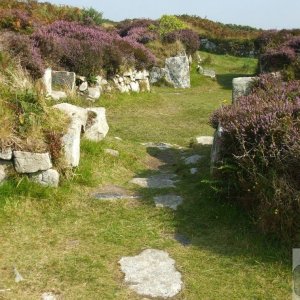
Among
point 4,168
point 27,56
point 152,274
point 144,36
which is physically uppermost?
point 144,36

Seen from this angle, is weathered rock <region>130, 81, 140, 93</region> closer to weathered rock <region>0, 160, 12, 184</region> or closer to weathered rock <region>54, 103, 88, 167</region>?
weathered rock <region>54, 103, 88, 167</region>

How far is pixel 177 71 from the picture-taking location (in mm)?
20156

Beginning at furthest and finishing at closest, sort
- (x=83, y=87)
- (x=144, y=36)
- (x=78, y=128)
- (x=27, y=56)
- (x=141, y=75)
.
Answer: (x=144, y=36) → (x=141, y=75) → (x=83, y=87) → (x=27, y=56) → (x=78, y=128)

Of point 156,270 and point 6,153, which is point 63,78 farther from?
point 156,270

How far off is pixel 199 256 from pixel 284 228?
3.43ft

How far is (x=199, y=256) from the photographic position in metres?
5.14

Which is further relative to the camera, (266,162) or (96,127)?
(96,127)

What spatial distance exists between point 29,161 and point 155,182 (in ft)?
7.57

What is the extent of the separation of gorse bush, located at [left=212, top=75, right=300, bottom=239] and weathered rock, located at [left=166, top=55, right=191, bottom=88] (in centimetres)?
1312

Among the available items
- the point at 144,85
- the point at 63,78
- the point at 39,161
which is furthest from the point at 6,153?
the point at 144,85

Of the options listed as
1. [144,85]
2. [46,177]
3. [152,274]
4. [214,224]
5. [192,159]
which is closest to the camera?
[152,274]

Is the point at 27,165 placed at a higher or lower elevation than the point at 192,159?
higher

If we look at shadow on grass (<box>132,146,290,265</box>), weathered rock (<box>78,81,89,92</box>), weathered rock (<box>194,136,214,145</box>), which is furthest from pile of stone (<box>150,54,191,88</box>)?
shadow on grass (<box>132,146,290,265</box>)

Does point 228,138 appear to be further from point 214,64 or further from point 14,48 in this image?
point 214,64
